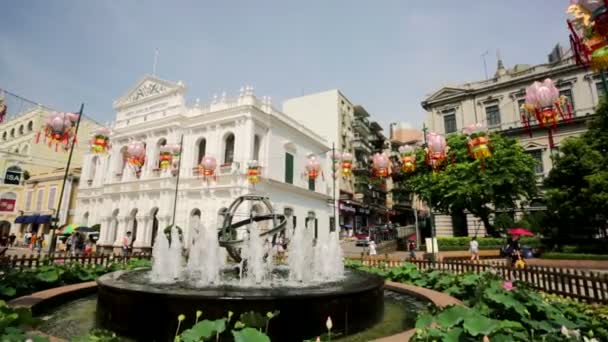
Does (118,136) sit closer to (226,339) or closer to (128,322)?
(128,322)

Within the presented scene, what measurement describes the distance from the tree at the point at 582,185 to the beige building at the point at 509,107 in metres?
8.01

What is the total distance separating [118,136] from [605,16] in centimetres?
3406

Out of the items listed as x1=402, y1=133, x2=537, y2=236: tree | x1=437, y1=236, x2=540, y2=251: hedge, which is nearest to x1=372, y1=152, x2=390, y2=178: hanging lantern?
x1=402, y1=133, x2=537, y2=236: tree

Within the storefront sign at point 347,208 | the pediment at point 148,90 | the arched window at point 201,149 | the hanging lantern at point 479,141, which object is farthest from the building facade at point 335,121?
the hanging lantern at point 479,141

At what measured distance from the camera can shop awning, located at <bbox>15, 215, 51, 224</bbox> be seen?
33.9 metres

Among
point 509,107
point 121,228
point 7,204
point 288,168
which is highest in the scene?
point 509,107

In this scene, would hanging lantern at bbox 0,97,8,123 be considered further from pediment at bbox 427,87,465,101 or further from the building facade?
pediment at bbox 427,87,465,101

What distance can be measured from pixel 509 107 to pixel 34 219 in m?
52.6

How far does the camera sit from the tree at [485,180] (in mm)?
24003

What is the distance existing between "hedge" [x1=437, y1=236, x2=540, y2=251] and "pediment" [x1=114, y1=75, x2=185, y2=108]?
26.0 metres

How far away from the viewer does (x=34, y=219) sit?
3438 centimetres

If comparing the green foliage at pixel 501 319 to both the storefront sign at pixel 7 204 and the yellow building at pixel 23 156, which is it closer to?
the yellow building at pixel 23 156

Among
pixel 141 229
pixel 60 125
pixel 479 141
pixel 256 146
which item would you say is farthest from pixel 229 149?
pixel 479 141

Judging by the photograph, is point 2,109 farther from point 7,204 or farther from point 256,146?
point 7,204
